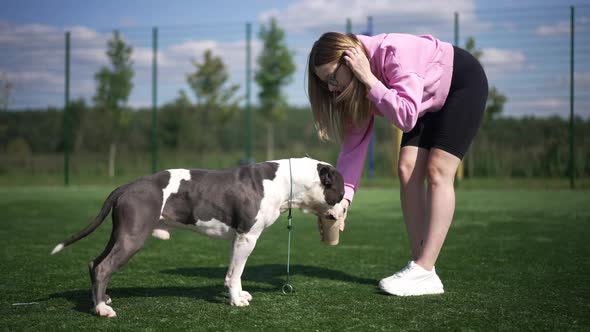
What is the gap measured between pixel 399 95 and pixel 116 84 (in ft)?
53.9

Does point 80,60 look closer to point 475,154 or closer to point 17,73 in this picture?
point 17,73

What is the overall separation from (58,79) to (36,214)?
28.0ft

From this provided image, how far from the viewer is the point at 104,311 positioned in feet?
10.1

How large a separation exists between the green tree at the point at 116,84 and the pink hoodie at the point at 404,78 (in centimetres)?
1508

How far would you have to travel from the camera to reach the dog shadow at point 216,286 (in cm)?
360

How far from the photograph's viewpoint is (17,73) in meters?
16.5

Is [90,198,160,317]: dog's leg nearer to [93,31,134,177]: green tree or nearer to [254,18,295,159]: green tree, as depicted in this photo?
[254,18,295,159]: green tree

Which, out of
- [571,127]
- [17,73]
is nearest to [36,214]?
[17,73]

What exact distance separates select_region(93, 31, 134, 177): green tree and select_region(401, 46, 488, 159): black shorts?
1518 cm

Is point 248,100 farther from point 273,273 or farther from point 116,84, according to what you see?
point 273,273

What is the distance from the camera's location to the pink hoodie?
10.8ft

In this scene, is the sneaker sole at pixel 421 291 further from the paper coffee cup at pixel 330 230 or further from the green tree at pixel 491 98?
the green tree at pixel 491 98

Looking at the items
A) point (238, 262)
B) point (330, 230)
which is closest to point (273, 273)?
point (330, 230)

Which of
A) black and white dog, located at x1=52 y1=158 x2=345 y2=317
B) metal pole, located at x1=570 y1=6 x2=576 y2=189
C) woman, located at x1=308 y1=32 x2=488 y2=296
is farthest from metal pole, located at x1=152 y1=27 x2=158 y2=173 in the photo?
black and white dog, located at x1=52 y1=158 x2=345 y2=317
